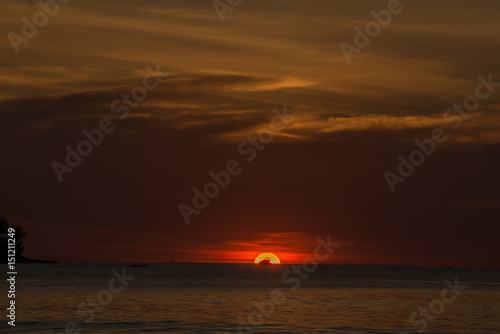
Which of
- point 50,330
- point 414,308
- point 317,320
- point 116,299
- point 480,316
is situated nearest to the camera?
point 50,330

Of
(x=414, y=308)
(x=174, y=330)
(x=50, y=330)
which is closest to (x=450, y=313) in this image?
(x=414, y=308)

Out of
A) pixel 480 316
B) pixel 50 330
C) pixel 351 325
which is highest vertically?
pixel 480 316

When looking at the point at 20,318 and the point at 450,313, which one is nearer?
the point at 20,318

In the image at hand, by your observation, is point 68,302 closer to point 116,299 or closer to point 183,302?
point 116,299

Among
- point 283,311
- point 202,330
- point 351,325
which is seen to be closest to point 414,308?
point 283,311

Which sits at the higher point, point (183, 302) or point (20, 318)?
point (183, 302)

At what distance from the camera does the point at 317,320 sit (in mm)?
67062

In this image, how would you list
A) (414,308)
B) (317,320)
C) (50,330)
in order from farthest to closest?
(414,308) → (317,320) → (50,330)

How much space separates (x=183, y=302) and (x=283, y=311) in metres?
18.6

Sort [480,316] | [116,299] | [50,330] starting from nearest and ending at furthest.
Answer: [50,330]
[480,316]
[116,299]

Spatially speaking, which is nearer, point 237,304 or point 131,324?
point 131,324

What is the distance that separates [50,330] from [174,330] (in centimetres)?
979

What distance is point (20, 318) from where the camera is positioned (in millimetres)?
65250

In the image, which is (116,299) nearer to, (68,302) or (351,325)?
(68,302)
